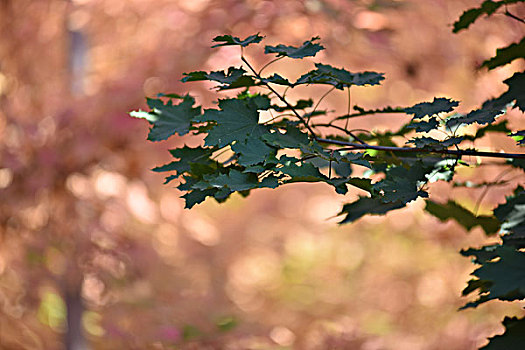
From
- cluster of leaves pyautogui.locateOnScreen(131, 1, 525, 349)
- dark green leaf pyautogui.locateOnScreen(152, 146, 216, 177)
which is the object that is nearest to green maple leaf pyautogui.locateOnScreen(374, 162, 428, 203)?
cluster of leaves pyautogui.locateOnScreen(131, 1, 525, 349)

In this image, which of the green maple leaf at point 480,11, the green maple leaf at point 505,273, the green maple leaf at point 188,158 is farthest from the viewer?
the green maple leaf at point 480,11

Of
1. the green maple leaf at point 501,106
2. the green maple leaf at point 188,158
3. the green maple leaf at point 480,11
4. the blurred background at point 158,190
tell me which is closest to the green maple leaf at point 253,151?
the green maple leaf at point 188,158

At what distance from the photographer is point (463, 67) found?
2.47 metres

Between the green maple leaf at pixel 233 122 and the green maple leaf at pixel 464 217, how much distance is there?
0.38 meters

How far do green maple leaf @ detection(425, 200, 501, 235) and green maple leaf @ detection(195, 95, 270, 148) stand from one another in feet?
1.25

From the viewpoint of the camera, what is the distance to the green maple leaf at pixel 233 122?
0.57 metres

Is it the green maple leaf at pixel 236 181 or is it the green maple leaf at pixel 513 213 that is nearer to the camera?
the green maple leaf at pixel 236 181

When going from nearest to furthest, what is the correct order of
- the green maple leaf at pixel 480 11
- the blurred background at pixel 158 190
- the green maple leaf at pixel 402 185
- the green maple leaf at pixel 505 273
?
the green maple leaf at pixel 505 273 → the green maple leaf at pixel 402 185 → the green maple leaf at pixel 480 11 → the blurred background at pixel 158 190

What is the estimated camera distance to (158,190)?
236cm

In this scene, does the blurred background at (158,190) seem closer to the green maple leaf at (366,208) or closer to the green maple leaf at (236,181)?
the green maple leaf at (366,208)

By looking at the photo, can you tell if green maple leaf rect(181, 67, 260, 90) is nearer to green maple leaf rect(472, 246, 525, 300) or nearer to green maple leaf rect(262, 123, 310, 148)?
green maple leaf rect(262, 123, 310, 148)

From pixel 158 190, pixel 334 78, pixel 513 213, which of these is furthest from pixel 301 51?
pixel 158 190

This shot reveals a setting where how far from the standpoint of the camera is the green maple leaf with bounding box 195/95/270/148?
22.3 inches

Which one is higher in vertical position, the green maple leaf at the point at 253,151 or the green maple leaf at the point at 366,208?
the green maple leaf at the point at 366,208
